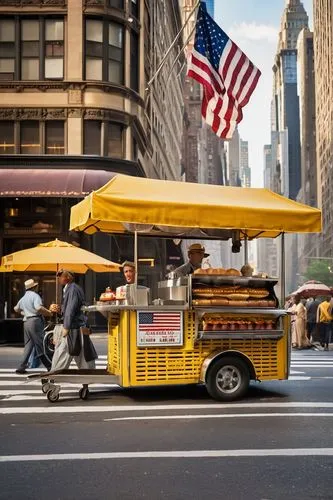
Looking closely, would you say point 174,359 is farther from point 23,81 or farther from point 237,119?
point 23,81

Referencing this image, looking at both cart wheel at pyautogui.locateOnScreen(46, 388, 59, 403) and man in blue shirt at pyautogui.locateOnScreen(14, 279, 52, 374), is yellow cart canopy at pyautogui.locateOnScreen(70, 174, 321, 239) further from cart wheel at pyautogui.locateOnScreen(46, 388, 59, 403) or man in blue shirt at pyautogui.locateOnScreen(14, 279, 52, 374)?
man in blue shirt at pyautogui.locateOnScreen(14, 279, 52, 374)

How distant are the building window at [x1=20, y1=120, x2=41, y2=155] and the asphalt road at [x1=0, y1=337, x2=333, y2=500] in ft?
72.0

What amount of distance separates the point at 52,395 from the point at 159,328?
1.98 metres

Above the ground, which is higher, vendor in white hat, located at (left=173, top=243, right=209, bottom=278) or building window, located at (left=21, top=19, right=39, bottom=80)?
building window, located at (left=21, top=19, right=39, bottom=80)

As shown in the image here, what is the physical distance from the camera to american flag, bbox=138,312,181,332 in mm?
9758

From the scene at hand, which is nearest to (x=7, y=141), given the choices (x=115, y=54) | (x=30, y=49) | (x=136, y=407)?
(x=30, y=49)

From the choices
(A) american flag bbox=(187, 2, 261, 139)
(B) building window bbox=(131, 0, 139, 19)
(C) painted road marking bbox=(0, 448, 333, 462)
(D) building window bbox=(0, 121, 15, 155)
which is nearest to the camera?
(C) painted road marking bbox=(0, 448, 333, 462)

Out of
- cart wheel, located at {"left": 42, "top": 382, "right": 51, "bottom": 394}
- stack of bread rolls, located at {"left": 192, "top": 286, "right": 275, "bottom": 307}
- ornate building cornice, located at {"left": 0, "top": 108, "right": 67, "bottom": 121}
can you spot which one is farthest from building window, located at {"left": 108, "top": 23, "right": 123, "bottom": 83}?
cart wheel, located at {"left": 42, "top": 382, "right": 51, "bottom": 394}

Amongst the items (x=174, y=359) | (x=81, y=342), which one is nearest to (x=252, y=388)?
(x=174, y=359)

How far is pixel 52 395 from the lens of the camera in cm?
1022

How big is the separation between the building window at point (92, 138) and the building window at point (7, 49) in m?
4.25

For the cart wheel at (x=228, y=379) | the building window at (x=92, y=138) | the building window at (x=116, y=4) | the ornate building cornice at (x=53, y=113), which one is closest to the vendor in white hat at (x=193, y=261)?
the cart wheel at (x=228, y=379)

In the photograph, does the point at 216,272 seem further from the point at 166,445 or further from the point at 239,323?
the point at 166,445

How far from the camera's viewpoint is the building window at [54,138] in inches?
1253
